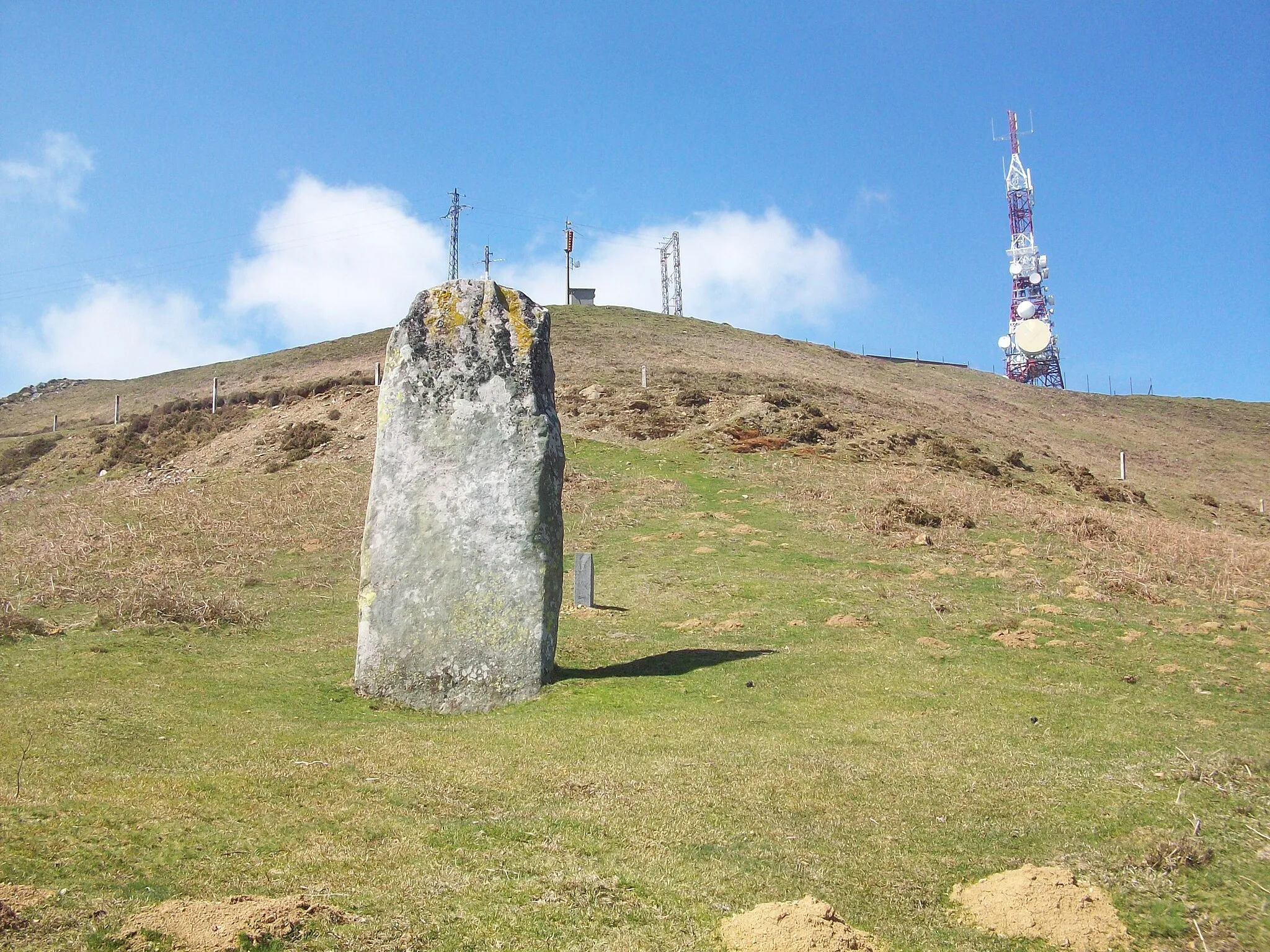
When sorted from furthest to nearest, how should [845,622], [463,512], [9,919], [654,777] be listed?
[845,622]
[463,512]
[654,777]
[9,919]

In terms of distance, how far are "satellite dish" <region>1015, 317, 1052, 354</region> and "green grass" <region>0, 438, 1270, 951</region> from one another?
234ft

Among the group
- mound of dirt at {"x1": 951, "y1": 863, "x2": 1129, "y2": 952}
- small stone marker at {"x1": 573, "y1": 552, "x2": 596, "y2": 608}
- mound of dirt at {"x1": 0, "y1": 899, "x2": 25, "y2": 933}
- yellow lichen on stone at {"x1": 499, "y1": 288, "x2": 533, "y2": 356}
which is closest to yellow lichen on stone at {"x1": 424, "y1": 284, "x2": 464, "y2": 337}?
yellow lichen on stone at {"x1": 499, "y1": 288, "x2": 533, "y2": 356}

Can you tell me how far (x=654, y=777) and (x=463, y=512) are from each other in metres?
5.33

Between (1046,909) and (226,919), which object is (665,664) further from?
(226,919)

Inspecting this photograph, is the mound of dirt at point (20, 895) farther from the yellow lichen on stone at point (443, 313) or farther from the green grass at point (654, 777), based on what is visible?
the yellow lichen on stone at point (443, 313)

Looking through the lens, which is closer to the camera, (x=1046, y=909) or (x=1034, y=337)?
(x=1046, y=909)

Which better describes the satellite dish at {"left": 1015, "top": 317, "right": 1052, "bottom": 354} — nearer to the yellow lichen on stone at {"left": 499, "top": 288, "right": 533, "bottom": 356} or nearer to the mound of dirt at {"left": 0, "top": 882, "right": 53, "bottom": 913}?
the yellow lichen on stone at {"left": 499, "top": 288, "right": 533, "bottom": 356}

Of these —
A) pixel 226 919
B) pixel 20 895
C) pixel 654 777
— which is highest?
pixel 20 895

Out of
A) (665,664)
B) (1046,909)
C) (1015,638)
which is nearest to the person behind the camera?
(1046,909)

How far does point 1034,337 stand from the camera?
84.0 meters

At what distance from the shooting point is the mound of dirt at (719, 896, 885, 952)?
5.52 m

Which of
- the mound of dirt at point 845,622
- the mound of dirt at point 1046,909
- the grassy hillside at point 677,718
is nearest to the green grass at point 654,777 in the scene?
the grassy hillside at point 677,718

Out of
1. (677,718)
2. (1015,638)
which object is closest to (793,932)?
(677,718)

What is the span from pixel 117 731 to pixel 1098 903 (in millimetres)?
8956
